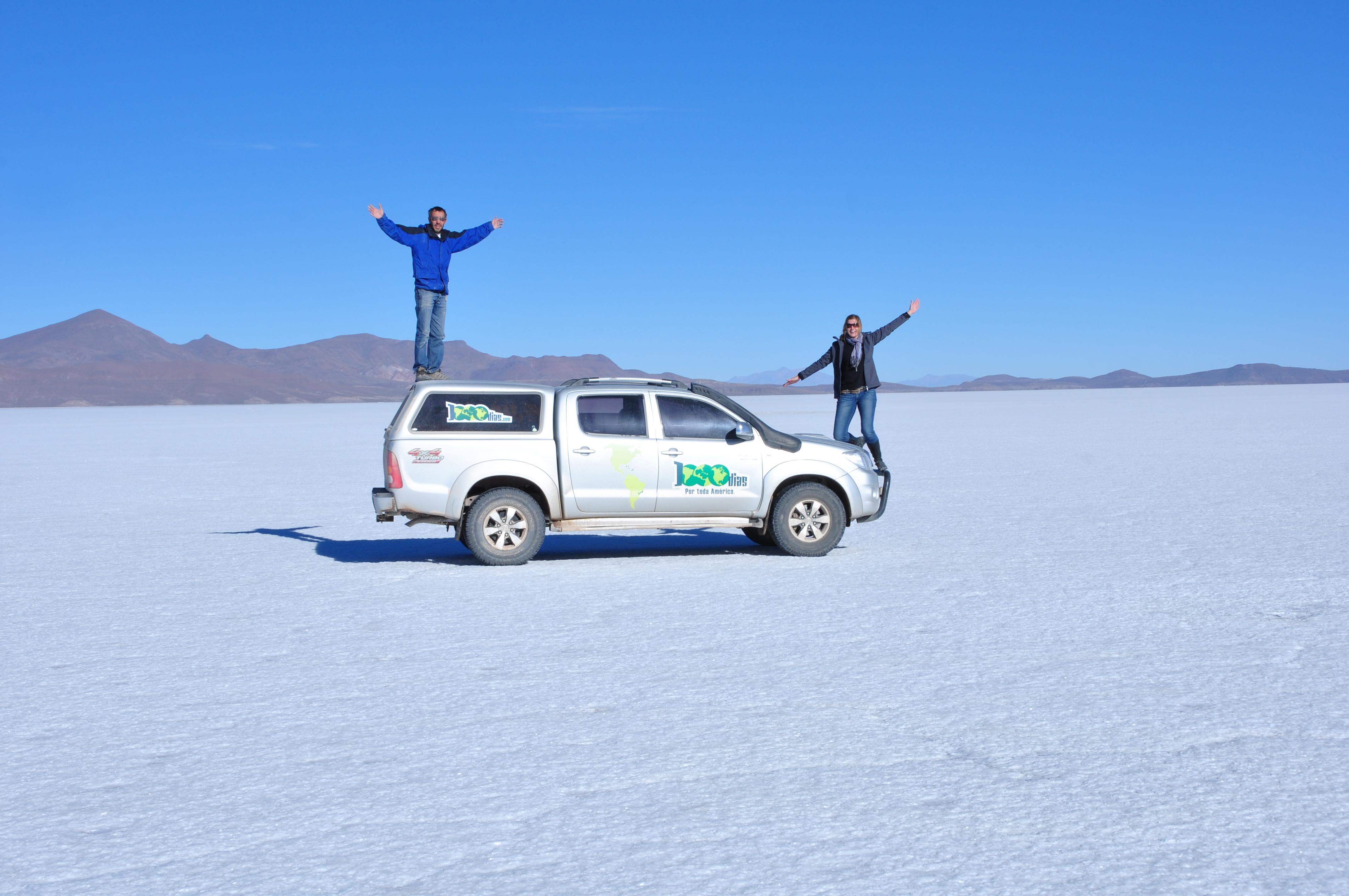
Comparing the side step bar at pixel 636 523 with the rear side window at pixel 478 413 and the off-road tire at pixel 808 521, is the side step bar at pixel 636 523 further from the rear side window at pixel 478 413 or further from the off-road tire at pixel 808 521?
the rear side window at pixel 478 413

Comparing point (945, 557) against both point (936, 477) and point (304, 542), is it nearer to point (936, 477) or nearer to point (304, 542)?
point (304, 542)

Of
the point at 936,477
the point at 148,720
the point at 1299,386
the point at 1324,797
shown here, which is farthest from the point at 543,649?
the point at 1299,386

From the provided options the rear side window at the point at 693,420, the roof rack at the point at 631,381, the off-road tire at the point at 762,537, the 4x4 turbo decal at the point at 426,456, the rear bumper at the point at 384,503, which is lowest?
the off-road tire at the point at 762,537

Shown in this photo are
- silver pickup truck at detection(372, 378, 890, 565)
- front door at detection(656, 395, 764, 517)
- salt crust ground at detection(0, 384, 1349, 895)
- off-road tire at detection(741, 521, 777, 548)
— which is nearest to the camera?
salt crust ground at detection(0, 384, 1349, 895)

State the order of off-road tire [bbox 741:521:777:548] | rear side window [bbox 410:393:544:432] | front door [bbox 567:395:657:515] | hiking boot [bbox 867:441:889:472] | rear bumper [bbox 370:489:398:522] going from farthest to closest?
hiking boot [bbox 867:441:889:472], off-road tire [bbox 741:521:777:548], front door [bbox 567:395:657:515], rear side window [bbox 410:393:544:432], rear bumper [bbox 370:489:398:522]

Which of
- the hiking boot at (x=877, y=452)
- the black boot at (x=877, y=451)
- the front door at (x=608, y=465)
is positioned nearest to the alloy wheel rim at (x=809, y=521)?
the front door at (x=608, y=465)

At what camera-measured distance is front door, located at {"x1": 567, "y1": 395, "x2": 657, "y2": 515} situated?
35.2ft

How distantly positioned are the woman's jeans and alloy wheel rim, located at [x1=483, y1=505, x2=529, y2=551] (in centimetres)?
463

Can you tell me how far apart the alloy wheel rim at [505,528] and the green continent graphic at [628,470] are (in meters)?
0.97

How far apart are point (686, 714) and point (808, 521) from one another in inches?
218

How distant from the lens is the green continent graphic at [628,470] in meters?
10.8

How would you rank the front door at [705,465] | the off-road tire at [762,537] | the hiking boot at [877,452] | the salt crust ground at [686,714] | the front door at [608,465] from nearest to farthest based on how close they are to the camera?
the salt crust ground at [686,714]
the front door at [608,465]
the front door at [705,465]
the off-road tire at [762,537]
the hiking boot at [877,452]

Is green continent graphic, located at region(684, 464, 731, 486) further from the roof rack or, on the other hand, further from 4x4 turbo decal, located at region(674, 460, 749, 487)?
the roof rack

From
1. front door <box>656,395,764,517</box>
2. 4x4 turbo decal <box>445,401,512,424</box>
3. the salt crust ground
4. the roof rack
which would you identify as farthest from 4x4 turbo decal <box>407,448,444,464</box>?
front door <box>656,395,764,517</box>
